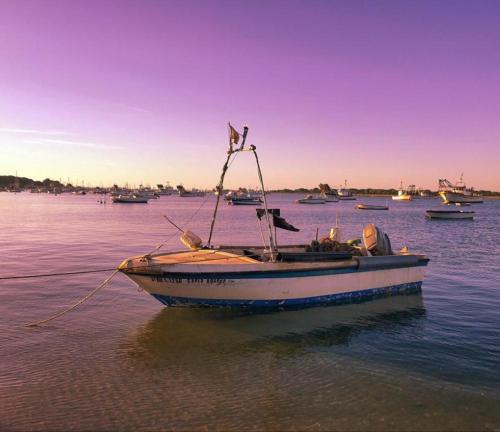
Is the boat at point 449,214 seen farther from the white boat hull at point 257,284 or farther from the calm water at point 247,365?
the white boat hull at point 257,284

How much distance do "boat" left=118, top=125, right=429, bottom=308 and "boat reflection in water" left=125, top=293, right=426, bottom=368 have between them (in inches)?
17.8

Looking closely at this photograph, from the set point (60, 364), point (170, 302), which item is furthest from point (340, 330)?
point (60, 364)

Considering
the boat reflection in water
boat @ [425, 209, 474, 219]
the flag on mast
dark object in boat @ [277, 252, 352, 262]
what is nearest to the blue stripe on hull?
the boat reflection in water

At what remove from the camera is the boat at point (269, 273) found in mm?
11586

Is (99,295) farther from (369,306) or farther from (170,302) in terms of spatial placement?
(369,306)

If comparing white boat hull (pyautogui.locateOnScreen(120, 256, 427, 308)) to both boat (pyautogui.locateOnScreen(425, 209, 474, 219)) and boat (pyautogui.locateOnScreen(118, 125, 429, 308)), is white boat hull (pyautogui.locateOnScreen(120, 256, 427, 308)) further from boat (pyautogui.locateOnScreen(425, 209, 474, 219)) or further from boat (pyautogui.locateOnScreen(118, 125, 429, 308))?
boat (pyautogui.locateOnScreen(425, 209, 474, 219))

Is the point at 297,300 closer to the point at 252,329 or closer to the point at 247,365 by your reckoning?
the point at 252,329

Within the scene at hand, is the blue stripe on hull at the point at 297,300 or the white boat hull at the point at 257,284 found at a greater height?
the white boat hull at the point at 257,284

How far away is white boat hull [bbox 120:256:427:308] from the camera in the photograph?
11.5m

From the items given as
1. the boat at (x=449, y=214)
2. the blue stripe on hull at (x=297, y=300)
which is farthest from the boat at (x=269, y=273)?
the boat at (x=449, y=214)

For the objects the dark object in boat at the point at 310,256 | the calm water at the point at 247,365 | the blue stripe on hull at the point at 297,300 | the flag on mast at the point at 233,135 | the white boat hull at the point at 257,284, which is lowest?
→ the calm water at the point at 247,365

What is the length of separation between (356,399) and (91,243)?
26.5 m

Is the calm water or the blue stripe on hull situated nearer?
the calm water

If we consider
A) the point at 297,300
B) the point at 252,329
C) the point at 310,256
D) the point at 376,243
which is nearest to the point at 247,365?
the point at 252,329
